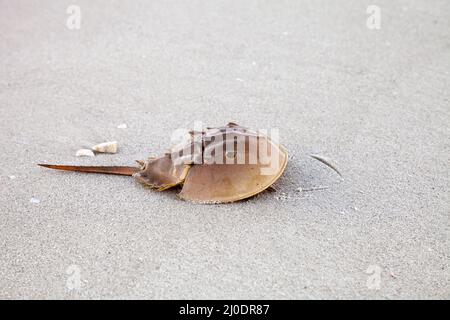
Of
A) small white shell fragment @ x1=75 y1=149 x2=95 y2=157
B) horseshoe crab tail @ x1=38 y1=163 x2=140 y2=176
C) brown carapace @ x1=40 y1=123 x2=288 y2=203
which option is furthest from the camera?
small white shell fragment @ x1=75 y1=149 x2=95 y2=157

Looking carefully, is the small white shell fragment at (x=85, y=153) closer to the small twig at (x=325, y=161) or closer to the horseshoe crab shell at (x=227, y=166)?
the horseshoe crab shell at (x=227, y=166)

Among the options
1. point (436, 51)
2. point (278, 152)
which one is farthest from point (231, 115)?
point (436, 51)

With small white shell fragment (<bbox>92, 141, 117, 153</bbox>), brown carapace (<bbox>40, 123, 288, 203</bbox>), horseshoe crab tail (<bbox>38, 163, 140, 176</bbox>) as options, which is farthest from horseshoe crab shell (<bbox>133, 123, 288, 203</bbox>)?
small white shell fragment (<bbox>92, 141, 117, 153</bbox>)

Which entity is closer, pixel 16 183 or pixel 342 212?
pixel 342 212

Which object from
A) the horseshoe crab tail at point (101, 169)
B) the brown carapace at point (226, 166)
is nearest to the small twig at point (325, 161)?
the brown carapace at point (226, 166)

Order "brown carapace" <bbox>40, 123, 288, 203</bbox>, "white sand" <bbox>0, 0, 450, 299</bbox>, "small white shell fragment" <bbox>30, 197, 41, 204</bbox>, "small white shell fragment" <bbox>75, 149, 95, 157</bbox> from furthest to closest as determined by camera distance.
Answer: "small white shell fragment" <bbox>75, 149, 95, 157</bbox>
"small white shell fragment" <bbox>30, 197, 41, 204</bbox>
"brown carapace" <bbox>40, 123, 288, 203</bbox>
"white sand" <bbox>0, 0, 450, 299</bbox>

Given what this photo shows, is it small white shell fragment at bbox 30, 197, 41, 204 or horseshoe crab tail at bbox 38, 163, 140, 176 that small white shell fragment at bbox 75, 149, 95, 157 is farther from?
small white shell fragment at bbox 30, 197, 41, 204

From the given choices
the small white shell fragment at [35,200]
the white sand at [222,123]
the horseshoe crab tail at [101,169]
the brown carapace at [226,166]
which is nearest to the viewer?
the white sand at [222,123]

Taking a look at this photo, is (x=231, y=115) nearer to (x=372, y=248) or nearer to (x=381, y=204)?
(x=381, y=204)
